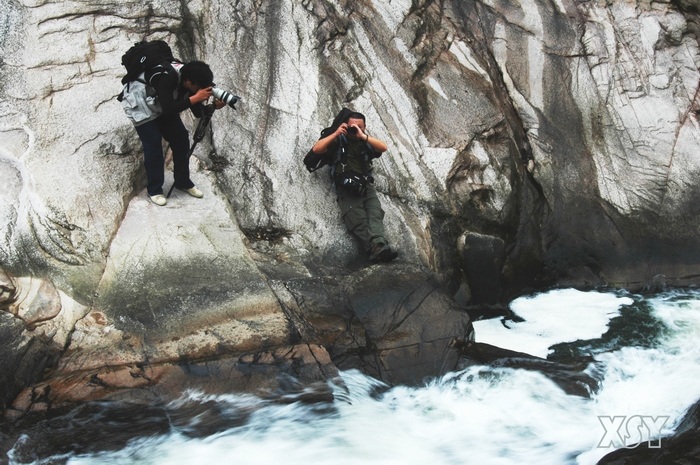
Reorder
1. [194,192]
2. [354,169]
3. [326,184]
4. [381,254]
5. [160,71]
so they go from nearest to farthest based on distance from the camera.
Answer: [160,71]
[381,254]
[194,192]
[354,169]
[326,184]

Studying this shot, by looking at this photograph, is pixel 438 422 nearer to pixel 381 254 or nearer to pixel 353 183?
pixel 381 254

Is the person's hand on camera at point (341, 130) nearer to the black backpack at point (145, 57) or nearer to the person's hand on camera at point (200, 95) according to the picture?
the person's hand on camera at point (200, 95)

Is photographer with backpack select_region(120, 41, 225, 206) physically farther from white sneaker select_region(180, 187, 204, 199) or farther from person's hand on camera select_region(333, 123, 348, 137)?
person's hand on camera select_region(333, 123, 348, 137)

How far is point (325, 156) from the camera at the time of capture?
8711mm

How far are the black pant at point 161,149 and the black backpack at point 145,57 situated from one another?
1.77ft

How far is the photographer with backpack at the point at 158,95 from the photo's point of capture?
24.9 feet

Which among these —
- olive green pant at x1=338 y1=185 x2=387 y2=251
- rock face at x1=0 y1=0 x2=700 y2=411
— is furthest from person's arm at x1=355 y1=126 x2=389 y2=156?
rock face at x1=0 y1=0 x2=700 y2=411

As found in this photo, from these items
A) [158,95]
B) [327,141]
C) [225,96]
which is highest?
[158,95]

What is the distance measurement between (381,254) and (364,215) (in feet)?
1.94

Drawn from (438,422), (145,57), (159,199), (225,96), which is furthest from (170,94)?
(438,422)

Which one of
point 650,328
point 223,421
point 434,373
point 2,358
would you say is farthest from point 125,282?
point 650,328

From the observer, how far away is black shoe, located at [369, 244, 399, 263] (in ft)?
26.7

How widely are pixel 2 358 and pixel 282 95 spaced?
183 inches

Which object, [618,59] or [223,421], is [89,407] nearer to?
[223,421]
